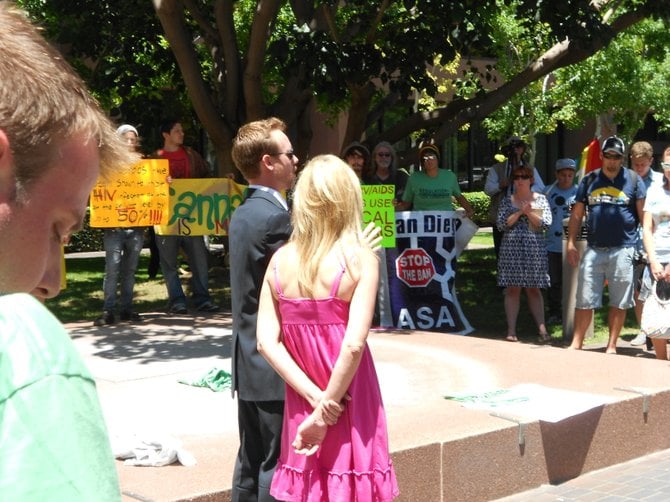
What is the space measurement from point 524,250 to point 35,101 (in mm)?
9863

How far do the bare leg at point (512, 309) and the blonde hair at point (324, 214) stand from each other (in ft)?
21.6

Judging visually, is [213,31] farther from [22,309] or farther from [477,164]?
[477,164]

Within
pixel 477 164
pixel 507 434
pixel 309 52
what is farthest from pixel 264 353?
pixel 477 164

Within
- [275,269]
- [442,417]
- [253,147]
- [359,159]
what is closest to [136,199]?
[359,159]

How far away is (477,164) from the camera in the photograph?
36875mm

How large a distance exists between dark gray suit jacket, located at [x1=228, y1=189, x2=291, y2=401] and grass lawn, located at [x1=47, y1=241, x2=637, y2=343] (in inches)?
260

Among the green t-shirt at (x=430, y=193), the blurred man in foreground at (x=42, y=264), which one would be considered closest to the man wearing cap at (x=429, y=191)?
the green t-shirt at (x=430, y=193)

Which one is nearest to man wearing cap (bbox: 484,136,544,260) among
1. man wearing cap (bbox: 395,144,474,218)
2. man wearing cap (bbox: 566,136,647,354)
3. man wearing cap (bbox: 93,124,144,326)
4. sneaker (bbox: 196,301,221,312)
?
man wearing cap (bbox: 395,144,474,218)

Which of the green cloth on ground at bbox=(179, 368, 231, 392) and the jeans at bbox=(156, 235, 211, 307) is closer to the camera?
the green cloth on ground at bbox=(179, 368, 231, 392)

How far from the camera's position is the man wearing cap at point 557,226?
465 inches

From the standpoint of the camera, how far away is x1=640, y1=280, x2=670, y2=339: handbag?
341 inches

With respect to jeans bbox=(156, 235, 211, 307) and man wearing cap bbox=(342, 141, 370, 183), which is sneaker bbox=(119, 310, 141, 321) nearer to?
jeans bbox=(156, 235, 211, 307)

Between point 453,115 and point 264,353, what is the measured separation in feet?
35.4

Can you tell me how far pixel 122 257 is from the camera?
11.2 metres
